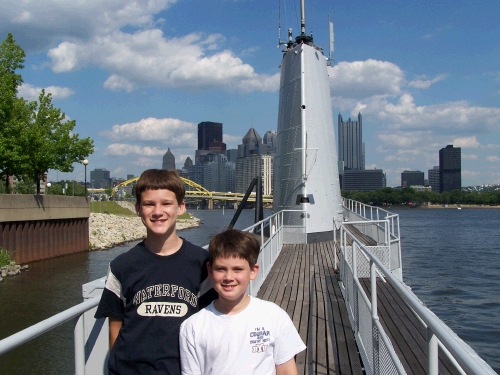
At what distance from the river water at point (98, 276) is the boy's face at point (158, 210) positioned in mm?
9848

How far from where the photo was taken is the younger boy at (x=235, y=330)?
8.89ft

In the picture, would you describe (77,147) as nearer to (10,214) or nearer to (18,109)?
(18,109)

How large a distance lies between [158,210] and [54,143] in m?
31.3

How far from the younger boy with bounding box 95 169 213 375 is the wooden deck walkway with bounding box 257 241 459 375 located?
3.35 meters

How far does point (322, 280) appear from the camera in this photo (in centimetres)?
1130

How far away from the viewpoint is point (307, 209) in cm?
1803

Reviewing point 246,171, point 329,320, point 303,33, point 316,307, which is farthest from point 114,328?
point 246,171

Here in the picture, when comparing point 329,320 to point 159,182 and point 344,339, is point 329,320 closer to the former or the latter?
point 344,339

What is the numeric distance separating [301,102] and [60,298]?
1218cm

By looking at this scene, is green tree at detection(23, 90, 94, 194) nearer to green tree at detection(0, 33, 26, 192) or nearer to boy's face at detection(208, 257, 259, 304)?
green tree at detection(0, 33, 26, 192)

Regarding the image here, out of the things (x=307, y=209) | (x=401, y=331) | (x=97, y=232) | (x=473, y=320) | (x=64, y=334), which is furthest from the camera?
(x=97, y=232)

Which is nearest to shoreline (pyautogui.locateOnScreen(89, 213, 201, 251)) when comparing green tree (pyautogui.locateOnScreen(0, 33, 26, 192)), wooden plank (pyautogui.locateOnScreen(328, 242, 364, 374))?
green tree (pyautogui.locateOnScreen(0, 33, 26, 192))

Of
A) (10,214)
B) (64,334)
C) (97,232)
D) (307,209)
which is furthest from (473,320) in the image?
(97,232)

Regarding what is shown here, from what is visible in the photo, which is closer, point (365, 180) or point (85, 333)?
point (85, 333)
